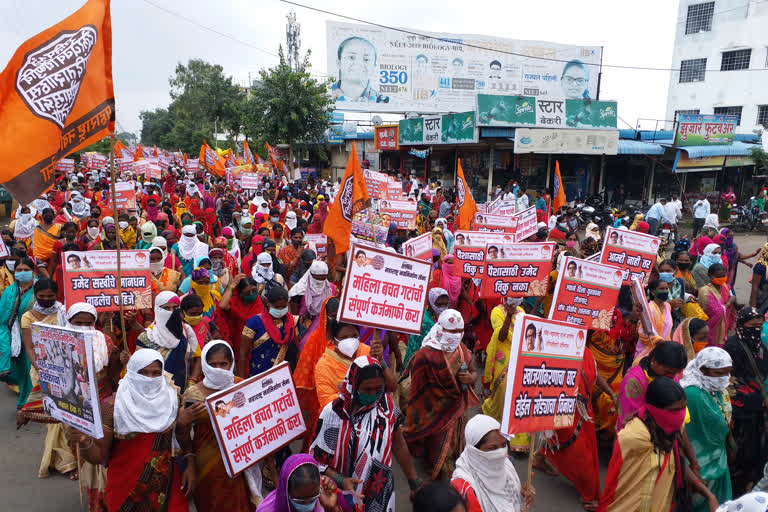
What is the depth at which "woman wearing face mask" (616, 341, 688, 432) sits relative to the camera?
3.42m

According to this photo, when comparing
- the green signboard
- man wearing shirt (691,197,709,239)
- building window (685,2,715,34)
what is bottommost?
man wearing shirt (691,197,709,239)

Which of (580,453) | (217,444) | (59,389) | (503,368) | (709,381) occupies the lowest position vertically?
(580,453)

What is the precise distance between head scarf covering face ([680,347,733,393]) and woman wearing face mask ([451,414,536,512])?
5.35ft

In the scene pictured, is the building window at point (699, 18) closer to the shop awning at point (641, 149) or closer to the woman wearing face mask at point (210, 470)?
the shop awning at point (641, 149)

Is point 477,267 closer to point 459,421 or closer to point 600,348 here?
point 600,348

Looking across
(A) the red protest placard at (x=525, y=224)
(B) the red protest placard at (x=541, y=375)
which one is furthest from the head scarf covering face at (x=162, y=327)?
(A) the red protest placard at (x=525, y=224)

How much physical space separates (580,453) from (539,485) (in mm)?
550

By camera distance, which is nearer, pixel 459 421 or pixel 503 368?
pixel 459 421

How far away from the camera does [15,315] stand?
5.11 meters

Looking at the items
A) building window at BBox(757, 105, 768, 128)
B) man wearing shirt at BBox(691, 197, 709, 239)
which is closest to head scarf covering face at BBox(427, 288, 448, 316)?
man wearing shirt at BBox(691, 197, 709, 239)

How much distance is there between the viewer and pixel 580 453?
4215mm

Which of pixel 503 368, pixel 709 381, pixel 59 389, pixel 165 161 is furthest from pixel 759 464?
pixel 165 161

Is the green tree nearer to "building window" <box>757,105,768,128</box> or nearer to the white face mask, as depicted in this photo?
the white face mask

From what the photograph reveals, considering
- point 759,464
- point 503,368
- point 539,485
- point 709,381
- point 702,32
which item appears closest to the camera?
point 709,381
